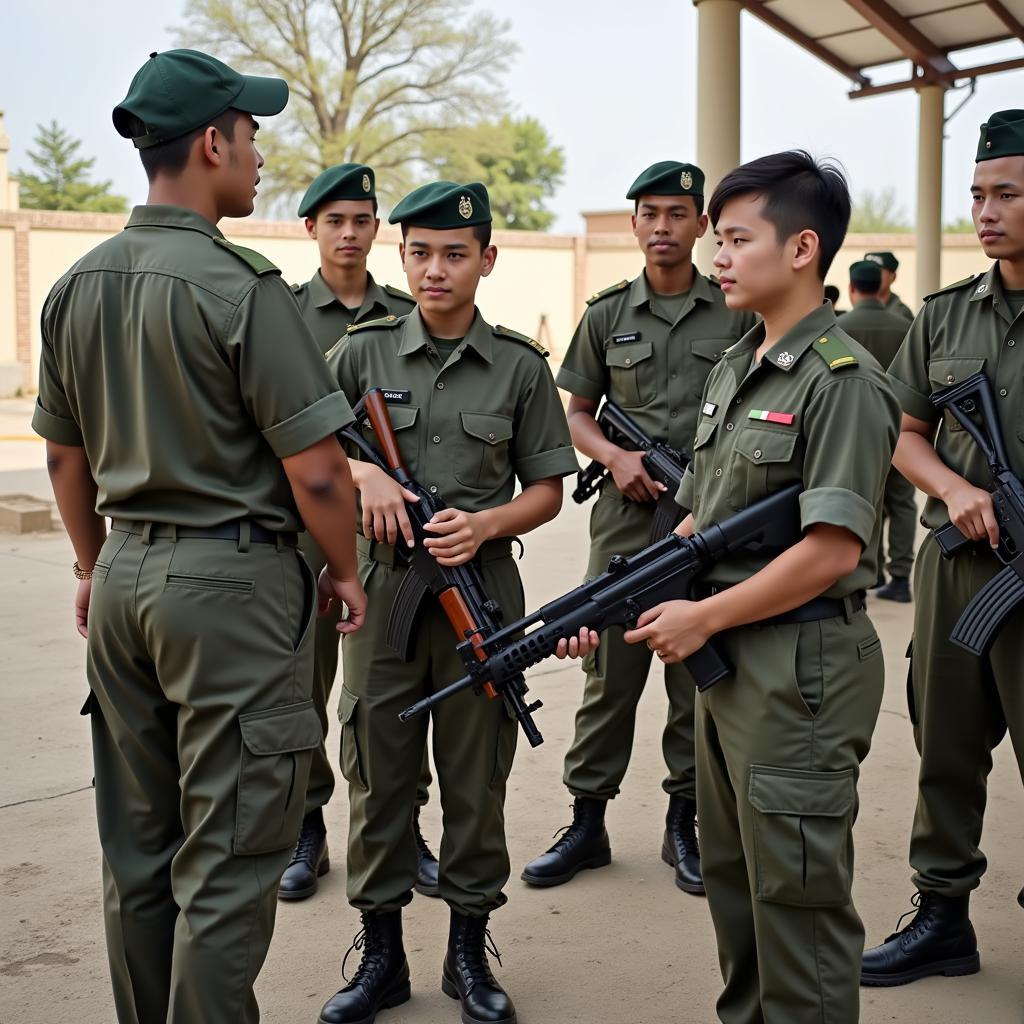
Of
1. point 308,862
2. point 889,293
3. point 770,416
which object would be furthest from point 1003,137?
point 889,293

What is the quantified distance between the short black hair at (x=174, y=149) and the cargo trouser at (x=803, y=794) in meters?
1.34

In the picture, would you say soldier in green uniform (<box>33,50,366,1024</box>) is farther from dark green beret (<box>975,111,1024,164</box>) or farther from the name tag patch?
dark green beret (<box>975,111,1024,164</box>)

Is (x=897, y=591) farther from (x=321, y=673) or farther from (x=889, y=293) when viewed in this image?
(x=321, y=673)

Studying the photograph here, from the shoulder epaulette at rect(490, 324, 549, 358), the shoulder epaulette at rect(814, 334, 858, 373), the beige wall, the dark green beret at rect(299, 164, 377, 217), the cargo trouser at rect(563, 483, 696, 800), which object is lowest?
the cargo trouser at rect(563, 483, 696, 800)

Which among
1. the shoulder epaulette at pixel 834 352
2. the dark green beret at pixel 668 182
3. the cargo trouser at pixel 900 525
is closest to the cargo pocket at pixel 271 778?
the shoulder epaulette at pixel 834 352

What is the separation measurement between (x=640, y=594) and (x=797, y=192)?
82 cm

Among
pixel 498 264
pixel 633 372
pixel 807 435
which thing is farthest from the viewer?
pixel 498 264

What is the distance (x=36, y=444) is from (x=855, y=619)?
44.5ft

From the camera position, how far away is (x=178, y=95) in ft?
7.02

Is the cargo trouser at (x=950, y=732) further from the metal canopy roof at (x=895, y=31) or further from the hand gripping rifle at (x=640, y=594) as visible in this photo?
the metal canopy roof at (x=895, y=31)

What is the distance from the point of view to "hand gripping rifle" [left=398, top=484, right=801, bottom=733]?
7.48 feet

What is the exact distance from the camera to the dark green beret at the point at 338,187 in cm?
370

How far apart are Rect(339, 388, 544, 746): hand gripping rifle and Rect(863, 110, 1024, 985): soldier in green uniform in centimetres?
103

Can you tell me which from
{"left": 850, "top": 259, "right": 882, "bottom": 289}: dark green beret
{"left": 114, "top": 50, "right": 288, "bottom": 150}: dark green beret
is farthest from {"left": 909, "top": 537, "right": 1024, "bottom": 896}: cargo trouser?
{"left": 850, "top": 259, "right": 882, "bottom": 289}: dark green beret
